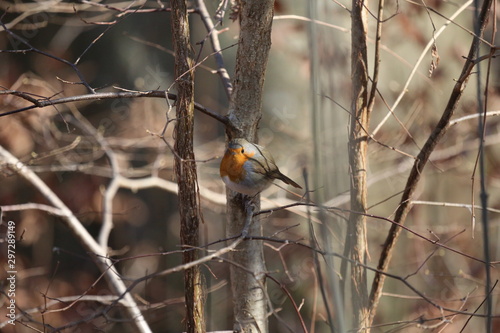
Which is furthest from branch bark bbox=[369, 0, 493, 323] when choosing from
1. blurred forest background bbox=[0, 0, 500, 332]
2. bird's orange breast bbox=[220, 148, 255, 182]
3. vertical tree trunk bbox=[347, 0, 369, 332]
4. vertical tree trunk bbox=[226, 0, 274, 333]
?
blurred forest background bbox=[0, 0, 500, 332]

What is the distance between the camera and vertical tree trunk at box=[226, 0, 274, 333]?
1511 mm

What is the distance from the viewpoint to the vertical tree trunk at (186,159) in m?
1.39

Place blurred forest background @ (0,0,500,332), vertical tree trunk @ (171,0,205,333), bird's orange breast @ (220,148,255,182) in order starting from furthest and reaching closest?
blurred forest background @ (0,0,500,332) → bird's orange breast @ (220,148,255,182) → vertical tree trunk @ (171,0,205,333)

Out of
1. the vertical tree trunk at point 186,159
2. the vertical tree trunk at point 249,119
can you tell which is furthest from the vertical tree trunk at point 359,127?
the vertical tree trunk at point 186,159

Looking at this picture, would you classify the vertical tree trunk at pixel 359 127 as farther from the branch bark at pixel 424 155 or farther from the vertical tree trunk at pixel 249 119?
the vertical tree trunk at pixel 249 119

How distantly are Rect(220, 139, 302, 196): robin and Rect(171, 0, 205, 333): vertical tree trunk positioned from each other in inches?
7.2

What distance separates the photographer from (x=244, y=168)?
1.64 meters

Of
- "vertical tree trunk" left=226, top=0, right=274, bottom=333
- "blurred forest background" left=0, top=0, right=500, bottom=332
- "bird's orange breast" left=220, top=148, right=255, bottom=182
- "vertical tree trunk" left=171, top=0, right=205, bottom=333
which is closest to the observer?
"vertical tree trunk" left=171, top=0, right=205, bottom=333

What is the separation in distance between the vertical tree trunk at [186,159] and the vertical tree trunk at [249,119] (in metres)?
0.14

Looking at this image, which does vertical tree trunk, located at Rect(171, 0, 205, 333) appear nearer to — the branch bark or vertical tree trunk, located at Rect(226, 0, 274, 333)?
vertical tree trunk, located at Rect(226, 0, 274, 333)

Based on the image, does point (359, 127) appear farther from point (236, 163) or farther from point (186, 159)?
point (186, 159)

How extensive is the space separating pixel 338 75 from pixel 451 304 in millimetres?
2643

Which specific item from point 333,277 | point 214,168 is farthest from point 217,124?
point 333,277

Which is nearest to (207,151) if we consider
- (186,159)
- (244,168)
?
(244,168)
